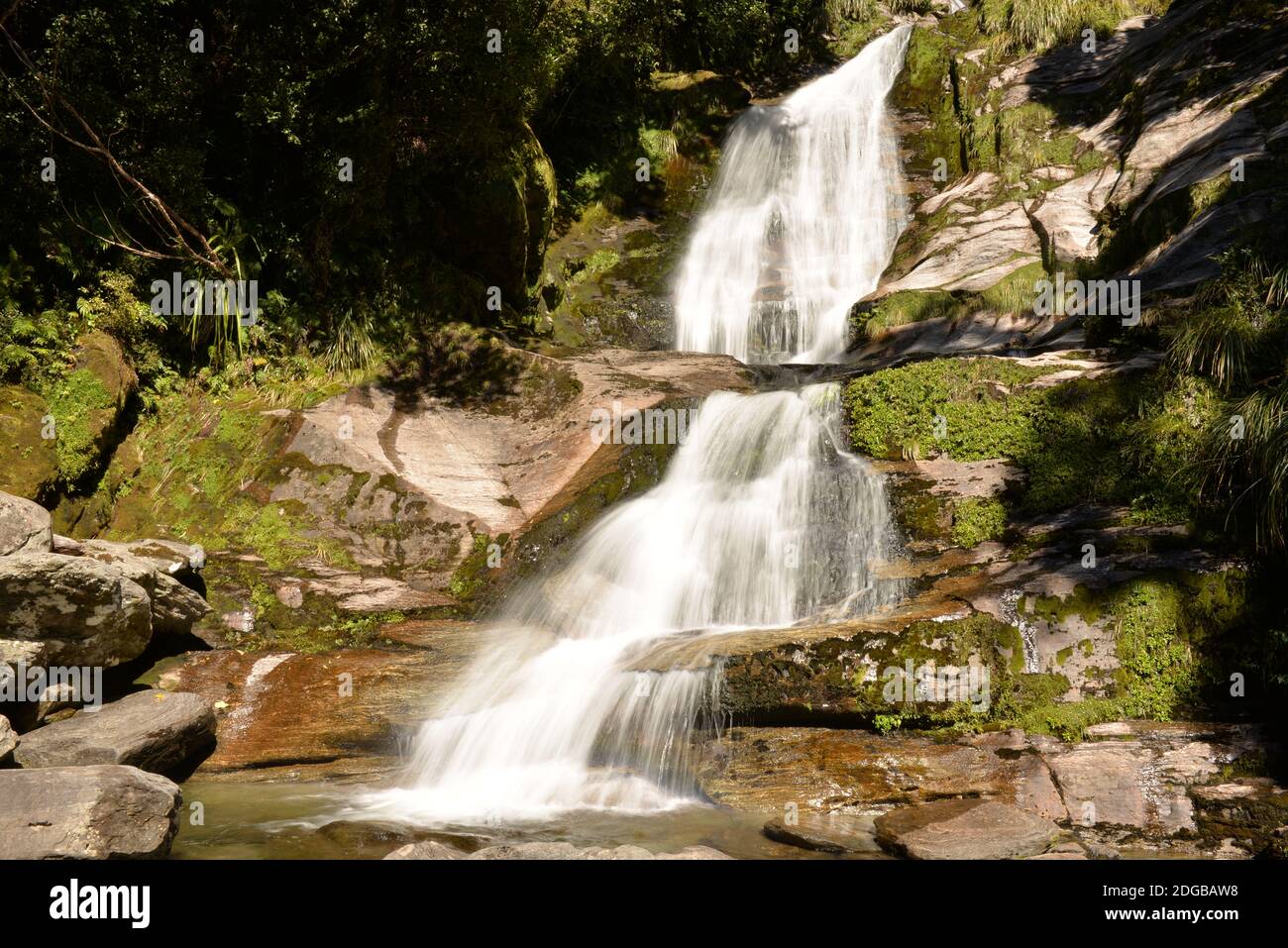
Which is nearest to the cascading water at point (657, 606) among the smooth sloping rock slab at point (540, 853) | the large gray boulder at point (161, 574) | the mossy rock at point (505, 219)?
the smooth sloping rock slab at point (540, 853)

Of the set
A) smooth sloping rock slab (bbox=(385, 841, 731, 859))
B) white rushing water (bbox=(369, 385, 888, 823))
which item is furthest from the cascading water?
smooth sloping rock slab (bbox=(385, 841, 731, 859))

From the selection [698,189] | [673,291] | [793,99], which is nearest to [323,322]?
[673,291]

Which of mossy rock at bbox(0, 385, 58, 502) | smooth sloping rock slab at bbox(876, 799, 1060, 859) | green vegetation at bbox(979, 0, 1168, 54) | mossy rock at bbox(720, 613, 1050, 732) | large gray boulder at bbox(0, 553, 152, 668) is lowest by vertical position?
smooth sloping rock slab at bbox(876, 799, 1060, 859)

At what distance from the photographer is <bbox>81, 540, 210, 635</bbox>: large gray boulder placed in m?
7.95

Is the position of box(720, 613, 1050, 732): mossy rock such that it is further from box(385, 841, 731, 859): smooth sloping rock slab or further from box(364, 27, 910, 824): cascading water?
box(385, 841, 731, 859): smooth sloping rock slab

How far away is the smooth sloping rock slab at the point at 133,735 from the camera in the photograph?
6504 millimetres

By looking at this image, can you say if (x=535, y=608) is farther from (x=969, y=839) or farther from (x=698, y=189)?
(x=698, y=189)

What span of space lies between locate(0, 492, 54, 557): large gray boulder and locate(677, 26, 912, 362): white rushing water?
10552 millimetres

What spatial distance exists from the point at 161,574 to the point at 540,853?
4811 millimetres

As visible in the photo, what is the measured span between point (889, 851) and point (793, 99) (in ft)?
62.2

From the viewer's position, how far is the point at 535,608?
950cm

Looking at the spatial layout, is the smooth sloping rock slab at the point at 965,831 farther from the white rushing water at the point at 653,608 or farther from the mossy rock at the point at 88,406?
the mossy rock at the point at 88,406

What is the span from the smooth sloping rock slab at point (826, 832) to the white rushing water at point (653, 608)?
2.86ft

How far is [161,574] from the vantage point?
822 cm
